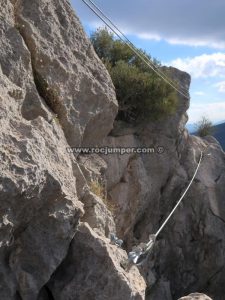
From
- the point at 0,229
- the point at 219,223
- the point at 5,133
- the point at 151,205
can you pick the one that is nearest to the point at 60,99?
the point at 5,133

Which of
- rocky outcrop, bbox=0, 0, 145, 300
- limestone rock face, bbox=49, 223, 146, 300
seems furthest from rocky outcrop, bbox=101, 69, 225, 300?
limestone rock face, bbox=49, 223, 146, 300

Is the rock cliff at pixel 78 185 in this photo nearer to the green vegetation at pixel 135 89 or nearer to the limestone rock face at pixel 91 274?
the limestone rock face at pixel 91 274

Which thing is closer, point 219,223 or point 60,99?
point 60,99

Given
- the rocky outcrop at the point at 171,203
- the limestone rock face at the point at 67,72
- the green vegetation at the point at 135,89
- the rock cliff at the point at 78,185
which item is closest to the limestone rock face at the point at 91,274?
the rock cliff at the point at 78,185

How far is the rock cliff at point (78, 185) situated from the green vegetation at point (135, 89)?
472mm

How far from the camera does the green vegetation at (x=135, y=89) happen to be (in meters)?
12.8

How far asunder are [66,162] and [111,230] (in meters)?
2.79

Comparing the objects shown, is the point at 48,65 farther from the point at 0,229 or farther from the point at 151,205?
the point at 151,205

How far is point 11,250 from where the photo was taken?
210 inches

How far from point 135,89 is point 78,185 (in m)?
5.92

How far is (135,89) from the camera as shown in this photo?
12.8 m

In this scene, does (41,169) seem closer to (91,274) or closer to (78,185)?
(91,274)

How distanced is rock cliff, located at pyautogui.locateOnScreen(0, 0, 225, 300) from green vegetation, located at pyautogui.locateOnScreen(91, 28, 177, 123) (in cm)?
47

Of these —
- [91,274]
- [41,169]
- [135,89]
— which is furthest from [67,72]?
[135,89]
